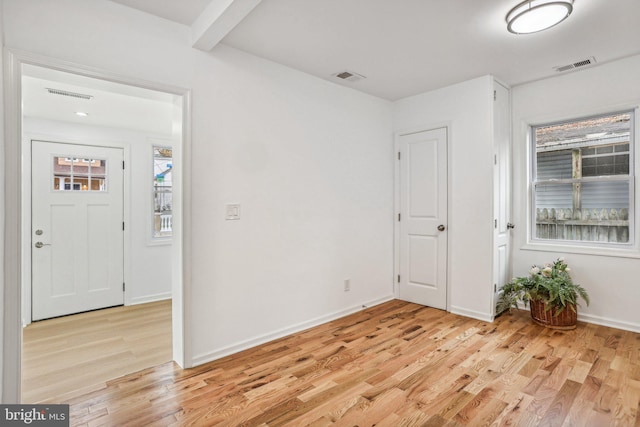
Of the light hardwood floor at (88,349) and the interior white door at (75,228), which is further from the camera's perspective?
the interior white door at (75,228)

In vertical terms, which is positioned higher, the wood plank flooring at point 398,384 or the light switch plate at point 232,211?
the light switch plate at point 232,211

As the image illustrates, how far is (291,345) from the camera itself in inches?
115

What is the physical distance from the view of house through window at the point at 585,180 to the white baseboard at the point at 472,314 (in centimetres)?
113

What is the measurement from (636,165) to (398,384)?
9.92 feet

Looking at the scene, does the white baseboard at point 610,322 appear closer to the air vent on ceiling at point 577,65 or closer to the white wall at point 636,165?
the white wall at point 636,165

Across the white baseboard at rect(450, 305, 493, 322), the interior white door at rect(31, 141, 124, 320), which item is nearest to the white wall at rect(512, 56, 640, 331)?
the white baseboard at rect(450, 305, 493, 322)

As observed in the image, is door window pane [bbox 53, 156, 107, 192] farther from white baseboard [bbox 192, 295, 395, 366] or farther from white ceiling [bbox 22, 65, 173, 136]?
white baseboard [bbox 192, 295, 395, 366]

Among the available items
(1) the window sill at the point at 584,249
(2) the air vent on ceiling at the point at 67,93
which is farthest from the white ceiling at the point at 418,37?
(1) the window sill at the point at 584,249

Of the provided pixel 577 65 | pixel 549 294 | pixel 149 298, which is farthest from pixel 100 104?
pixel 549 294

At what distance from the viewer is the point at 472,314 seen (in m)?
3.58

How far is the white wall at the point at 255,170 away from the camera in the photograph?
218 centimetres

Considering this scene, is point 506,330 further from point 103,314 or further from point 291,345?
point 103,314

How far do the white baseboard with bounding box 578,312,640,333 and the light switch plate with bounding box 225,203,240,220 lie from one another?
3.57 m

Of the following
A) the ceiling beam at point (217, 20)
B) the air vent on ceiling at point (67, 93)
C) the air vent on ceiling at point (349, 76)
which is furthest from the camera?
the air vent on ceiling at point (349, 76)
